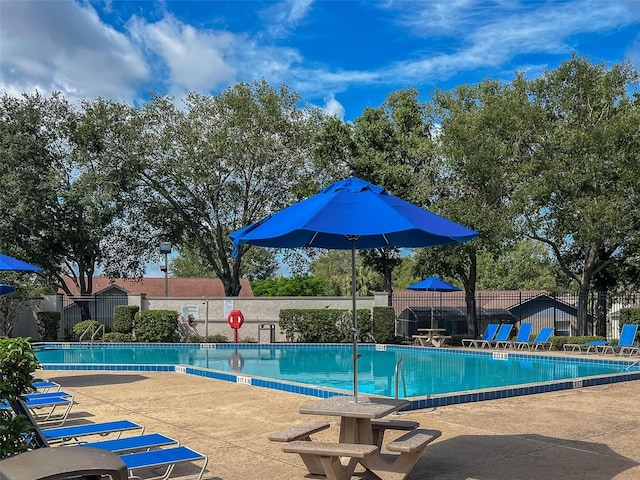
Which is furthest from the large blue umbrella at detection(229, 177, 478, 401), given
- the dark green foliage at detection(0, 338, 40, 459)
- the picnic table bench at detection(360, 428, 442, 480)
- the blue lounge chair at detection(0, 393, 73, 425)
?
the blue lounge chair at detection(0, 393, 73, 425)

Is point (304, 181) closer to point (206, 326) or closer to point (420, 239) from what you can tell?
point (206, 326)

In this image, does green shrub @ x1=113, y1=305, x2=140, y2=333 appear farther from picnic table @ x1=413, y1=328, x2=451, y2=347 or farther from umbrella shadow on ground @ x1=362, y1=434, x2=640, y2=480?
umbrella shadow on ground @ x1=362, y1=434, x2=640, y2=480

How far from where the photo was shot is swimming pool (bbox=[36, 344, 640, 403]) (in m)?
11.5

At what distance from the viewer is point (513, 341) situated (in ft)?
67.4

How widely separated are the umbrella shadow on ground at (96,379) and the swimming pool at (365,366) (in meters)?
1.02

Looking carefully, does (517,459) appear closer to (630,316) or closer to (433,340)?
(433,340)

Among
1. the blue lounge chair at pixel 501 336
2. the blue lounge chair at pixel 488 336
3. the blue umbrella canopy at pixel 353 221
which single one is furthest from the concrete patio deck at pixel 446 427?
the blue lounge chair at pixel 488 336

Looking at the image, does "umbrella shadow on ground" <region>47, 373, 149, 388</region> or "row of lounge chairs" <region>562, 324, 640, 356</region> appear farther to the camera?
"row of lounge chairs" <region>562, 324, 640, 356</region>

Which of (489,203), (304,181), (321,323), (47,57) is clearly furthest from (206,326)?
(47,57)

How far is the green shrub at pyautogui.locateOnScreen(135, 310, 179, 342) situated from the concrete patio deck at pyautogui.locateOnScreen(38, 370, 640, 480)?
1147cm

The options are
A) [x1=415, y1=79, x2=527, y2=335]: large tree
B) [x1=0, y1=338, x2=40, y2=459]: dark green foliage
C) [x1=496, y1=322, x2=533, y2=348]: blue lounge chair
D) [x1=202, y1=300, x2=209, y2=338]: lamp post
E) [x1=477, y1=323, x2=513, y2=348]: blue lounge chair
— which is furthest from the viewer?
[x1=202, y1=300, x2=209, y2=338]: lamp post

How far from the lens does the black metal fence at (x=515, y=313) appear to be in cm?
→ 2391

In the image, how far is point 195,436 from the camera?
23.8 ft

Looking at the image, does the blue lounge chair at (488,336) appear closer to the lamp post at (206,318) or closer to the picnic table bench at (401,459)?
the lamp post at (206,318)
